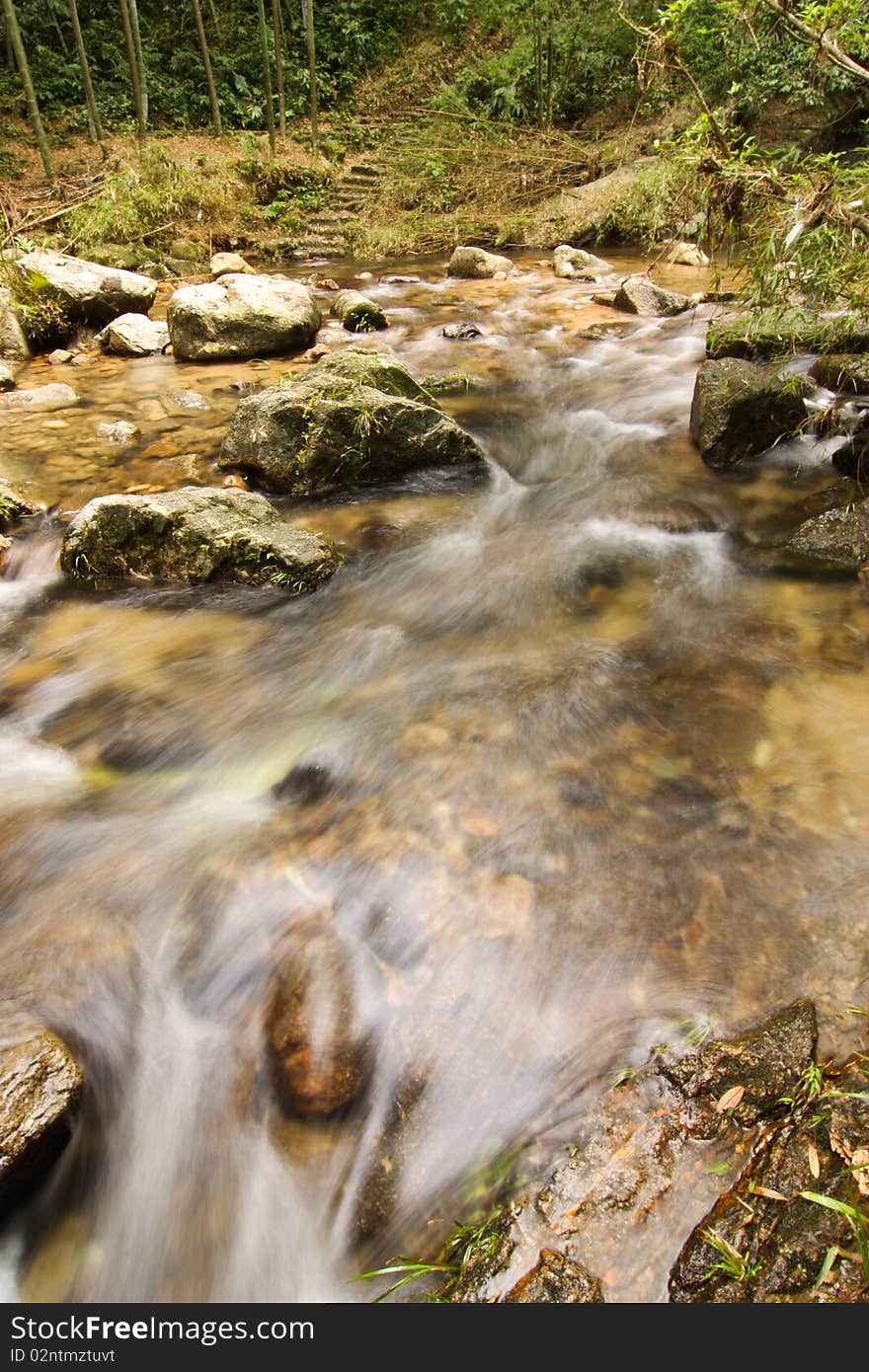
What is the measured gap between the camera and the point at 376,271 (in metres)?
13.9

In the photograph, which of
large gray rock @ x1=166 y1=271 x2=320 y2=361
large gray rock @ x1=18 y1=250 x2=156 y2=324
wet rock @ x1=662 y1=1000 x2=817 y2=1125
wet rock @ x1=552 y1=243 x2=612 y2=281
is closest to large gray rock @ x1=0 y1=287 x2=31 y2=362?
large gray rock @ x1=18 y1=250 x2=156 y2=324

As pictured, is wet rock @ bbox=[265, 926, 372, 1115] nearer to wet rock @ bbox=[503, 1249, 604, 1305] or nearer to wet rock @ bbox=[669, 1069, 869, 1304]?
wet rock @ bbox=[503, 1249, 604, 1305]

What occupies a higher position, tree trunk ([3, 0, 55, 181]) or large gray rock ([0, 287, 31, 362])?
tree trunk ([3, 0, 55, 181])

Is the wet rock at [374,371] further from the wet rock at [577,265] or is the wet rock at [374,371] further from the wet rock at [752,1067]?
the wet rock at [577,265]

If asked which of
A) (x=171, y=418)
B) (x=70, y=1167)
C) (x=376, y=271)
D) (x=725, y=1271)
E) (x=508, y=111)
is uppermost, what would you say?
(x=508, y=111)

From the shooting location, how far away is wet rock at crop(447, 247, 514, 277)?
512 inches

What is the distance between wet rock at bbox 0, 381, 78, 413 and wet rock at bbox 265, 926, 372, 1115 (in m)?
7.08

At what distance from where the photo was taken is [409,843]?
10.0ft

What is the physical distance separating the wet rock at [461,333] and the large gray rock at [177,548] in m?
6.26

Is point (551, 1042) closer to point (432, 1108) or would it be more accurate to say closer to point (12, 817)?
point (432, 1108)

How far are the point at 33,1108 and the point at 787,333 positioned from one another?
6.13 m

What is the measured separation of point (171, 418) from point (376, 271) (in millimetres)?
8742

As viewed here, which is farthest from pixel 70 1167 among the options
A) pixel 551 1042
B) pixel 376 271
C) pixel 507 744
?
pixel 376 271

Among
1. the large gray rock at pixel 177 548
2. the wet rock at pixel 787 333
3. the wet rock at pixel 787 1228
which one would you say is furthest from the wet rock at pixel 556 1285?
the wet rock at pixel 787 333
